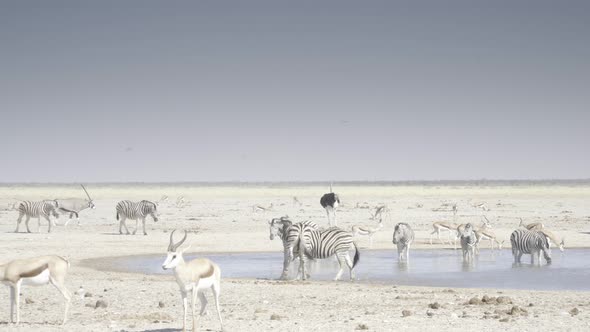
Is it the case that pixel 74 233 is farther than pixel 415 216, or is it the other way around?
pixel 415 216

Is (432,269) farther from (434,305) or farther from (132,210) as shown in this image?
(132,210)

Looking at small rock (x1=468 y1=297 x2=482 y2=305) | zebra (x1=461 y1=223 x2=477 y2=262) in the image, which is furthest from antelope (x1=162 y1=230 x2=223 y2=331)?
zebra (x1=461 y1=223 x2=477 y2=262)

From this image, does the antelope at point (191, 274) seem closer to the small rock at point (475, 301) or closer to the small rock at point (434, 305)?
the small rock at point (434, 305)

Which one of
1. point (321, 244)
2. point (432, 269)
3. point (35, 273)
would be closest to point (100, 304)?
point (35, 273)

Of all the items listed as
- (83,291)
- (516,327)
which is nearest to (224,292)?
(83,291)

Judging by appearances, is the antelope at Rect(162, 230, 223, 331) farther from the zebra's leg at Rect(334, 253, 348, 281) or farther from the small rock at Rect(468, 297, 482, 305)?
the zebra's leg at Rect(334, 253, 348, 281)

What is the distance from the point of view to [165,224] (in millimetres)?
38375

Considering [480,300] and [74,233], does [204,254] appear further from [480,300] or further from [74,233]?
[480,300]

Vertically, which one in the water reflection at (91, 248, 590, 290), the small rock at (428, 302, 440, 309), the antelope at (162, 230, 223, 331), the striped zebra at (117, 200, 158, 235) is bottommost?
the small rock at (428, 302, 440, 309)

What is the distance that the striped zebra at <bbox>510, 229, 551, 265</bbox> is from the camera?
23312mm

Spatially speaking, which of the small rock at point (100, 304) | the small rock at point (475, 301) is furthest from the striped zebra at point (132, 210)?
the small rock at point (475, 301)

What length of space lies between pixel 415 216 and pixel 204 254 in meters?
19.5

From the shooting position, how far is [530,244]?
920 inches

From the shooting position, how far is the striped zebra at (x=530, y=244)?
23312 millimetres
